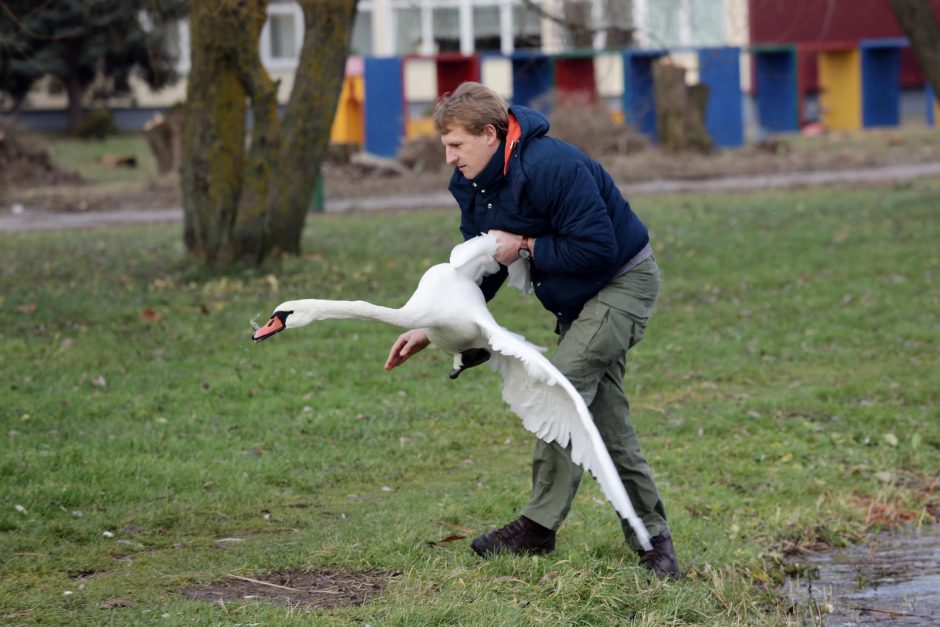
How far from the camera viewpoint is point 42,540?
5.61 meters

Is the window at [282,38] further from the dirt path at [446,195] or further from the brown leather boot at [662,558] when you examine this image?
the brown leather boot at [662,558]

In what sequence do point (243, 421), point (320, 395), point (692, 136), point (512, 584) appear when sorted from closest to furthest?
point (512, 584), point (243, 421), point (320, 395), point (692, 136)

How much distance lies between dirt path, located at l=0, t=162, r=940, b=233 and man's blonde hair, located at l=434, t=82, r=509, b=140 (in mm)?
14961

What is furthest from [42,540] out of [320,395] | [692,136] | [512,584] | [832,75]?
[832,75]

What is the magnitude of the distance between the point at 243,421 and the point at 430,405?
1.21 meters

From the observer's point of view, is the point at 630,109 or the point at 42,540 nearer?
the point at 42,540

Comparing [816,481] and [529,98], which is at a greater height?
[529,98]

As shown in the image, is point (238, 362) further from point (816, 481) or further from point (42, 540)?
point (816, 481)

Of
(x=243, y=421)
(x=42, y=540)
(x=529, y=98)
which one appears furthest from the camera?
(x=529, y=98)

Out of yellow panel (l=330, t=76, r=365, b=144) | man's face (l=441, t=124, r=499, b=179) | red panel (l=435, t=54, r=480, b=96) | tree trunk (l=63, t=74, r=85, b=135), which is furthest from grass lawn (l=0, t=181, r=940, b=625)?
tree trunk (l=63, t=74, r=85, b=135)

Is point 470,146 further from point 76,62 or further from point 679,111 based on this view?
point 76,62

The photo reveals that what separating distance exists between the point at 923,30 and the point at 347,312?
13041 millimetres

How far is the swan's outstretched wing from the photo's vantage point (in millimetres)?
4492

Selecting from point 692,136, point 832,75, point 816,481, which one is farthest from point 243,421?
point 832,75
